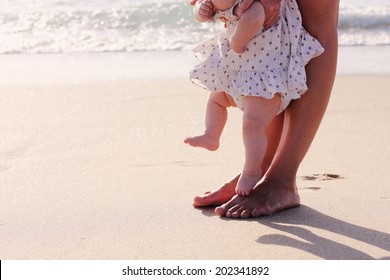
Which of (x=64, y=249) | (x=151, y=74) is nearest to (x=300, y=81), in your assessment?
(x=64, y=249)

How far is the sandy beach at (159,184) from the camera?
114 inches

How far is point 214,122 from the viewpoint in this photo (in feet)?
10.6

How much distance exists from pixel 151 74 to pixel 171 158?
8.97 feet

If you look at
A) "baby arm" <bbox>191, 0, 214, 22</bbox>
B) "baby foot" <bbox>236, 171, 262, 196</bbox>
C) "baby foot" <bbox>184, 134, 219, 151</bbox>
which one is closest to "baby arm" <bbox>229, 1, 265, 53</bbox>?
"baby arm" <bbox>191, 0, 214, 22</bbox>

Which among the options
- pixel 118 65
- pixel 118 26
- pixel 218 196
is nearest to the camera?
pixel 218 196

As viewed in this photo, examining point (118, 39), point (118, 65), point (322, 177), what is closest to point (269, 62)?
point (322, 177)

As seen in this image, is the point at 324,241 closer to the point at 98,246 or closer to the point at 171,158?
the point at 98,246

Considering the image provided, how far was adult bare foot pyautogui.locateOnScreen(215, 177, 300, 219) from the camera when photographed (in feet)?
10.3

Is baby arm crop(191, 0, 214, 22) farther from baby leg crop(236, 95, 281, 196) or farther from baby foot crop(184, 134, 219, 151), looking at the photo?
baby foot crop(184, 134, 219, 151)

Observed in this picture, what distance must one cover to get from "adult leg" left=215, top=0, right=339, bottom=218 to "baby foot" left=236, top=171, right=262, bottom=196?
0.13 feet

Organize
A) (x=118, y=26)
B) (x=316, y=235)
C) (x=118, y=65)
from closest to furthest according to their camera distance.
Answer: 1. (x=316, y=235)
2. (x=118, y=65)
3. (x=118, y=26)

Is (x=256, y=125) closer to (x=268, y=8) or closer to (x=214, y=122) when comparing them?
(x=214, y=122)

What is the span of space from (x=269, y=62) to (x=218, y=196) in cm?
56

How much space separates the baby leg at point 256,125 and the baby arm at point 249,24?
0.72ft
